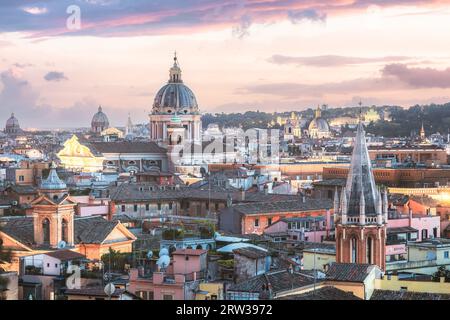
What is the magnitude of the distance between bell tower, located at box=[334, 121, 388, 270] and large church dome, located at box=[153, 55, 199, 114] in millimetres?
30076

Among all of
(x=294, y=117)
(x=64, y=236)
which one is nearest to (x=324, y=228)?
(x=64, y=236)

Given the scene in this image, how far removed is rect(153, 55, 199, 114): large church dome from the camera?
139ft

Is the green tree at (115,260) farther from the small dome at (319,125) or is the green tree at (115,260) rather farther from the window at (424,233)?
the small dome at (319,125)

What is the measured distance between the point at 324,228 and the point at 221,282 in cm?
677

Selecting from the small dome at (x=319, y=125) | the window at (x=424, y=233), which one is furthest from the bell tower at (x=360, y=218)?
the small dome at (x=319, y=125)

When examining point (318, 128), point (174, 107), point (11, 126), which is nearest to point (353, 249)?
point (174, 107)

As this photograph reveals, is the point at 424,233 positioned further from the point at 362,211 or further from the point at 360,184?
the point at 362,211

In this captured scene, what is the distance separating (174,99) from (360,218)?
30808 millimetres

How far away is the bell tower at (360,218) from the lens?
11602 mm

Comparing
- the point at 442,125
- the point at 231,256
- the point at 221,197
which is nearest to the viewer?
the point at 231,256

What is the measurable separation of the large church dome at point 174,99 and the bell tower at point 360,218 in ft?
98.7
